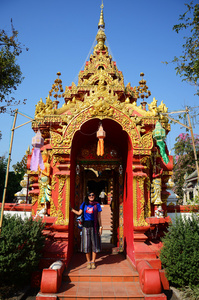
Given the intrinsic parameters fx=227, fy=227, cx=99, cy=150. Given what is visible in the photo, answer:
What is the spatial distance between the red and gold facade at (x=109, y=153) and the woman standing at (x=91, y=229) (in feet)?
1.69

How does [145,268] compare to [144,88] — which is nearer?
[145,268]

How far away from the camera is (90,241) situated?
6199 millimetres

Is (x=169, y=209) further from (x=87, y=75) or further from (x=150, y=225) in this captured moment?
(x=87, y=75)

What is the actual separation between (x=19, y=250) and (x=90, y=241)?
1.91 m

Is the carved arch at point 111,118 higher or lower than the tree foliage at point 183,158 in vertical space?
lower

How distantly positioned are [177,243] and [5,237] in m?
3.92

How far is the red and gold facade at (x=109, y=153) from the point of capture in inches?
257

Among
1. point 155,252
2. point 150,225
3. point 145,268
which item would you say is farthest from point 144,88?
point 145,268

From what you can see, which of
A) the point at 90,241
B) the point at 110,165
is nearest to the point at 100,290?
the point at 90,241

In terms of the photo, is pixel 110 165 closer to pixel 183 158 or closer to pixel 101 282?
pixel 101 282

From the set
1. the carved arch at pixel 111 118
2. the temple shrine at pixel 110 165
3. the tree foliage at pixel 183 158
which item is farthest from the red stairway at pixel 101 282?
the tree foliage at pixel 183 158

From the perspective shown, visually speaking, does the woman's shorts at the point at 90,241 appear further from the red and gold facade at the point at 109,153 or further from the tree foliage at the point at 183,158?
the tree foliage at the point at 183,158

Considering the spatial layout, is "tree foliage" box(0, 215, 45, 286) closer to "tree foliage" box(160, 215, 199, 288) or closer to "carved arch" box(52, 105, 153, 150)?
"carved arch" box(52, 105, 153, 150)

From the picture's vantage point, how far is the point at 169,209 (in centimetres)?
837
